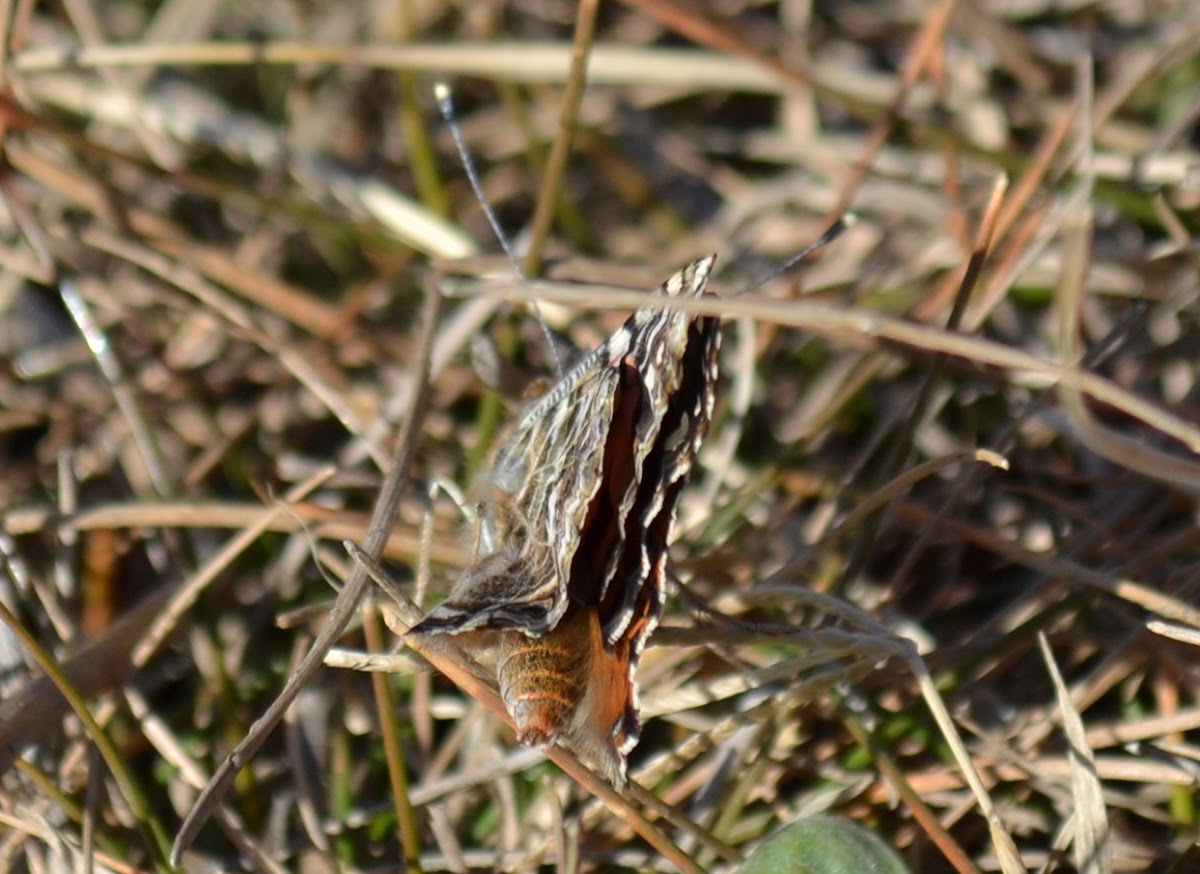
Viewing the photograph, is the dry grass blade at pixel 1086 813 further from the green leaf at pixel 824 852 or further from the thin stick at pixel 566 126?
the thin stick at pixel 566 126

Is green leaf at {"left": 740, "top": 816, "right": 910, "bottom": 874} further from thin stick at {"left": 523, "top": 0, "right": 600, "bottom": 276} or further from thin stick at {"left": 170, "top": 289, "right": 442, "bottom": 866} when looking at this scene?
thin stick at {"left": 523, "top": 0, "right": 600, "bottom": 276}

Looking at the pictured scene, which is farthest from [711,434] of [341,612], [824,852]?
[824,852]

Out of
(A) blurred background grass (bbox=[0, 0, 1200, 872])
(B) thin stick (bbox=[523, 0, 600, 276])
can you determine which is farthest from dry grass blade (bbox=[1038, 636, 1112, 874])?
(B) thin stick (bbox=[523, 0, 600, 276])

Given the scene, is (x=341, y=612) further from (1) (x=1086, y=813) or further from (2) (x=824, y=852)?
(1) (x=1086, y=813)

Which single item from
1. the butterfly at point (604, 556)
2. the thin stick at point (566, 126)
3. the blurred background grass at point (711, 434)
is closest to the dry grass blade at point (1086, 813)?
the blurred background grass at point (711, 434)

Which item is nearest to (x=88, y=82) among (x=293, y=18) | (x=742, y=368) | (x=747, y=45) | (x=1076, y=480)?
(x=293, y=18)
